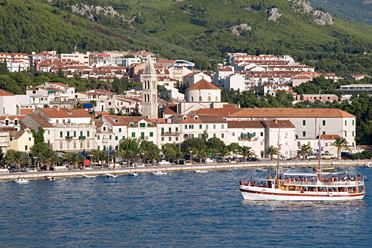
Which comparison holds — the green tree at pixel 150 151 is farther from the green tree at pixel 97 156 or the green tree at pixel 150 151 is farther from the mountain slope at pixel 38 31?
the mountain slope at pixel 38 31

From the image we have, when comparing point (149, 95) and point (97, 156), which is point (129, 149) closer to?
point (97, 156)

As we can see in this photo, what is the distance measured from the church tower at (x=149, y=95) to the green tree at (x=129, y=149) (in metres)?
7.28

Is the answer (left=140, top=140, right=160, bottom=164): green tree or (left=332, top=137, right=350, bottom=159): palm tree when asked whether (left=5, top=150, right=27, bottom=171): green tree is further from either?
(left=332, top=137, right=350, bottom=159): palm tree

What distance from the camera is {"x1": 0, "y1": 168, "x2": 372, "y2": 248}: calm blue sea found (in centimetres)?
3881

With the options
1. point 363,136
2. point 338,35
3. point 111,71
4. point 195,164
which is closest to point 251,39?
point 338,35

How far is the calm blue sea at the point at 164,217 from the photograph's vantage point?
3881cm

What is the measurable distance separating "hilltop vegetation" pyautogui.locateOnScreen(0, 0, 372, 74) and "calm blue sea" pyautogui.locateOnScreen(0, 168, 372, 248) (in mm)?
60812

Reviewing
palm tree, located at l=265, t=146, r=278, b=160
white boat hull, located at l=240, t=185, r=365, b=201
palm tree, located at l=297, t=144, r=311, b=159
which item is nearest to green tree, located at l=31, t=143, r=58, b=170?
palm tree, located at l=265, t=146, r=278, b=160

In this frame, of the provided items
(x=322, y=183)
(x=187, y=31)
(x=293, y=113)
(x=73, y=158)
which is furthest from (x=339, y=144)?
(x=187, y=31)

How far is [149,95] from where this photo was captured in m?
73.0

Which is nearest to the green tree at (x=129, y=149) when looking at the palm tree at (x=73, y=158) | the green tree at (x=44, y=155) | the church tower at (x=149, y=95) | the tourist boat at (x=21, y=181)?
the palm tree at (x=73, y=158)

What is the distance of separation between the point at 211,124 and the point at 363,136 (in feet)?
34.1

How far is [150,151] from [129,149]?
1.10 metres

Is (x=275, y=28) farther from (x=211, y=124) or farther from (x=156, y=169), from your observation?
(x=156, y=169)
